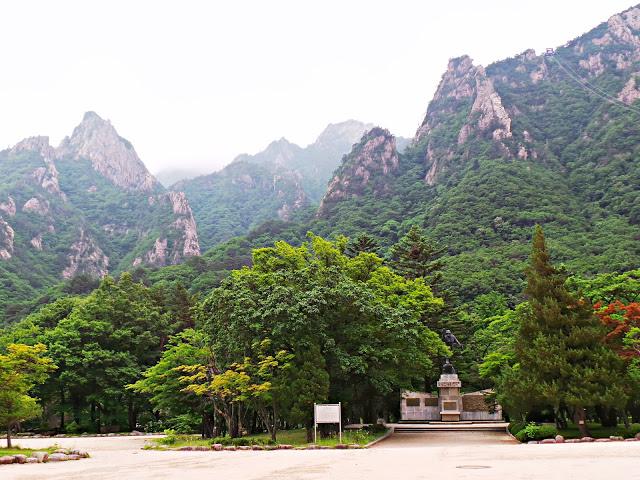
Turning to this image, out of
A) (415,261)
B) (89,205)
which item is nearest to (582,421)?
(415,261)

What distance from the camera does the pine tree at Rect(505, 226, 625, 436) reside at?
20.0 metres

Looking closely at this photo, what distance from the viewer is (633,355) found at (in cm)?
2275

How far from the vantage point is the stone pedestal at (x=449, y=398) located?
37.5m

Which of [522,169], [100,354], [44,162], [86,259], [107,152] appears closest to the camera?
[100,354]

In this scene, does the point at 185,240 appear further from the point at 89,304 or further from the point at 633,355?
the point at 633,355

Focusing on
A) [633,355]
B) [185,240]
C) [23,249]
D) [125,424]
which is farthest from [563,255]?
[23,249]

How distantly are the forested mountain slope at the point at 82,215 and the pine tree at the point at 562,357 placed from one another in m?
64.3

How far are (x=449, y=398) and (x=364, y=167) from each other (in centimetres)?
9075

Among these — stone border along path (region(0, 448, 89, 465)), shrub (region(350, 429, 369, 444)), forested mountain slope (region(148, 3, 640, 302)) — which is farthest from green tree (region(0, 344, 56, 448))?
forested mountain slope (region(148, 3, 640, 302))

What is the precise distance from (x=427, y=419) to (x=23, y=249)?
92.0 meters

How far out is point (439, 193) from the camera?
347 ft

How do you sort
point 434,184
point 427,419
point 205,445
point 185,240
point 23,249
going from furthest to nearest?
point 185,240 < point 434,184 < point 23,249 < point 427,419 < point 205,445

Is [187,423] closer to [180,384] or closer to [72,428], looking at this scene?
[180,384]

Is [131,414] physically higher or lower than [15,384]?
lower
